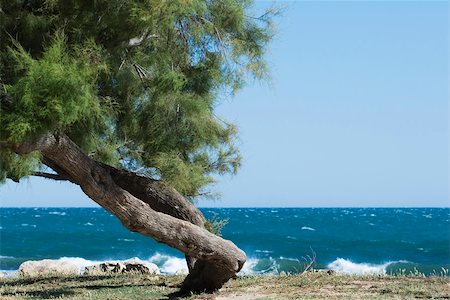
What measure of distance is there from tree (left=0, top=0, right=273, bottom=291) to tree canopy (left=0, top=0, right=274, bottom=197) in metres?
0.01

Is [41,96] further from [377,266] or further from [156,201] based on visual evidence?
[377,266]

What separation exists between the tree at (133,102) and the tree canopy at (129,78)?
1 cm

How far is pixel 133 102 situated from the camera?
27.9 feet

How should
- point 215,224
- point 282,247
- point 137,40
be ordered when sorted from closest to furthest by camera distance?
point 137,40 → point 215,224 → point 282,247

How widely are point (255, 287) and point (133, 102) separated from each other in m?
2.42

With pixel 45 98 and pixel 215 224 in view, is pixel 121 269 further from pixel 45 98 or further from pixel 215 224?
pixel 45 98

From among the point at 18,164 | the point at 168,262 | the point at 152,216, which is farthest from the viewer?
the point at 168,262

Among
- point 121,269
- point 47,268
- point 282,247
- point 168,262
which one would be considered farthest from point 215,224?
point 282,247

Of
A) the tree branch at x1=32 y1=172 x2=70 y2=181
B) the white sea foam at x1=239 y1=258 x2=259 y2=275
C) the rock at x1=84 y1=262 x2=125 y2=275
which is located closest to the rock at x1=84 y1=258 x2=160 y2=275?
the rock at x1=84 y1=262 x2=125 y2=275

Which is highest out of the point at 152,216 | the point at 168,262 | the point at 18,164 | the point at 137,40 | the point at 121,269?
the point at 168,262

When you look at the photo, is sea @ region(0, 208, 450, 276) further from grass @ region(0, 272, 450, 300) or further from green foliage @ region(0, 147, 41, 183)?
green foliage @ region(0, 147, 41, 183)

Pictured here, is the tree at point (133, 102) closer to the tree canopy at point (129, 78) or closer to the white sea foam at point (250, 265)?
the tree canopy at point (129, 78)

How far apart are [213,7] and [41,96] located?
7.85 ft

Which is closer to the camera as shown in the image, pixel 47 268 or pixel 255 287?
pixel 255 287
